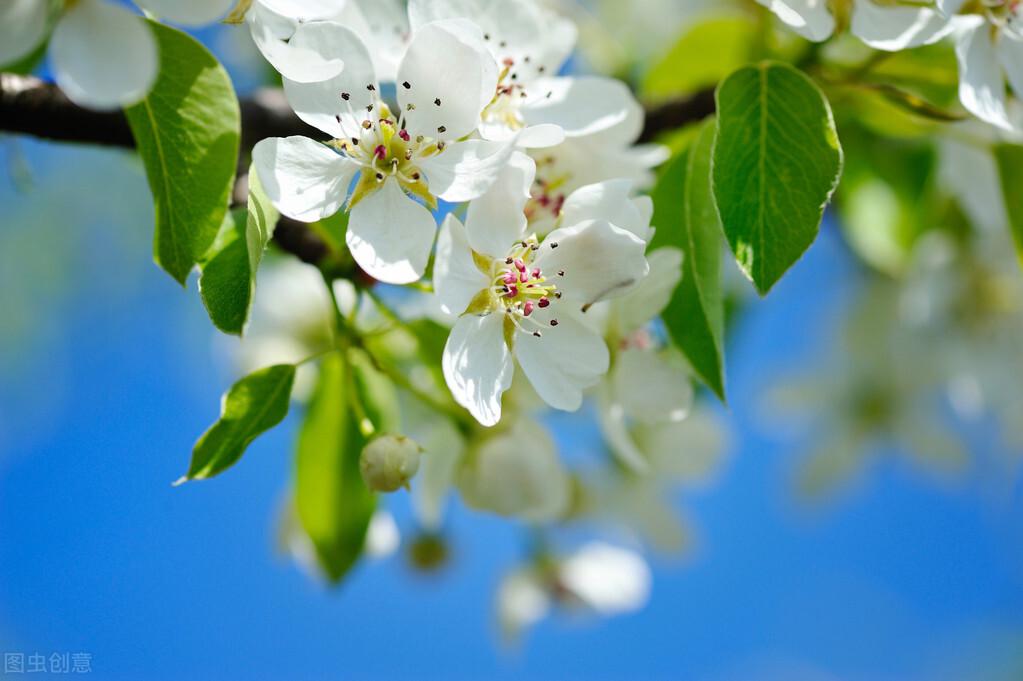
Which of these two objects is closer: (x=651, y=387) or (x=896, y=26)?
(x=896, y=26)

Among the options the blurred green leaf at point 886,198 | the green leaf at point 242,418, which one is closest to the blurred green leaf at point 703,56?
the blurred green leaf at point 886,198

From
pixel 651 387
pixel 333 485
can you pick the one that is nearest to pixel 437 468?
pixel 333 485

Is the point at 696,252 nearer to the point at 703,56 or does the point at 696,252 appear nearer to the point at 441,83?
the point at 441,83

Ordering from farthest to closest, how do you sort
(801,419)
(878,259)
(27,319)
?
(27,319), (801,419), (878,259)

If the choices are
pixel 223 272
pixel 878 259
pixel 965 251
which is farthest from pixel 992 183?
pixel 223 272

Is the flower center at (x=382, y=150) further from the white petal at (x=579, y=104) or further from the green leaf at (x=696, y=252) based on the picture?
the green leaf at (x=696, y=252)

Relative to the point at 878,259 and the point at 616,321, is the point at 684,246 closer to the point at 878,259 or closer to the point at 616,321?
the point at 616,321
